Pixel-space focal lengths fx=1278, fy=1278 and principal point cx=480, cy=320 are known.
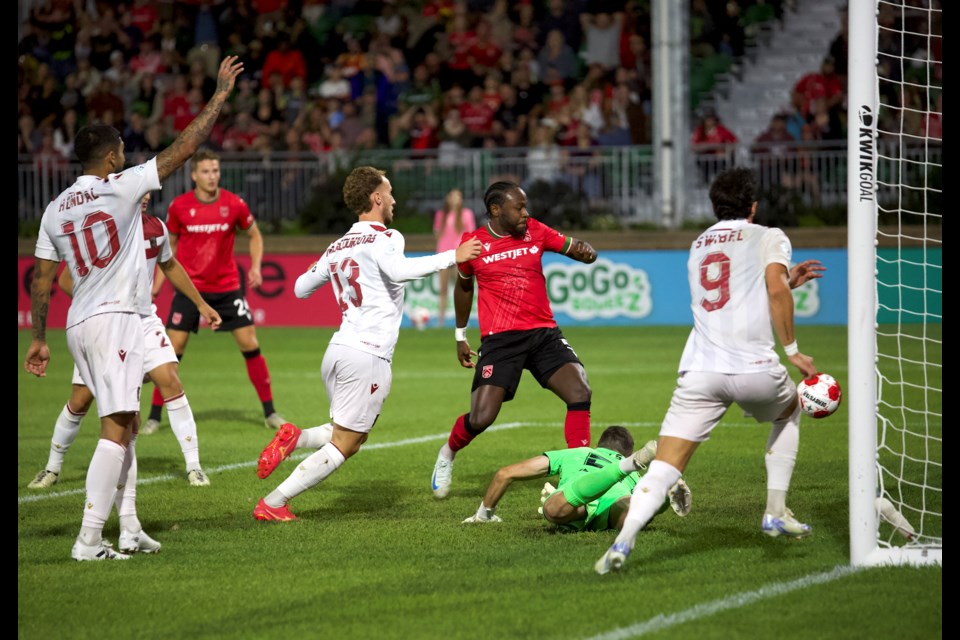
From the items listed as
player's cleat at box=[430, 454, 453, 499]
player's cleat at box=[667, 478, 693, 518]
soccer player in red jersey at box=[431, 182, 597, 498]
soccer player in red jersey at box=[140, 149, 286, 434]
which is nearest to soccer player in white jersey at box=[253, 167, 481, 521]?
soccer player in red jersey at box=[431, 182, 597, 498]

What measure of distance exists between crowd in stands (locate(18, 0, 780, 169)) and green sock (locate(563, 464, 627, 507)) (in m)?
15.8

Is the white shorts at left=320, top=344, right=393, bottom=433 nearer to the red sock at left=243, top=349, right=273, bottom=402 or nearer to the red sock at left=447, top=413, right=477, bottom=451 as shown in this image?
the red sock at left=447, top=413, right=477, bottom=451

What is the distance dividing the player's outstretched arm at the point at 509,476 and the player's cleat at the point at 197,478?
2.38 metres

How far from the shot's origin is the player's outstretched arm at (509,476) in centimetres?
721

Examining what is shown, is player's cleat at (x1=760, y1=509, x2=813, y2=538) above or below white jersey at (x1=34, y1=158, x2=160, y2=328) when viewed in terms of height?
below

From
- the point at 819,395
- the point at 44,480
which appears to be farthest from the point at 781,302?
the point at 44,480

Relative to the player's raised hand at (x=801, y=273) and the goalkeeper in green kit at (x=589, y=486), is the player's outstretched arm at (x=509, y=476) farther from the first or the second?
the player's raised hand at (x=801, y=273)

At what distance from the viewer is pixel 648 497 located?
602 centimetres

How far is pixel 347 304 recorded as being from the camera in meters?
7.57

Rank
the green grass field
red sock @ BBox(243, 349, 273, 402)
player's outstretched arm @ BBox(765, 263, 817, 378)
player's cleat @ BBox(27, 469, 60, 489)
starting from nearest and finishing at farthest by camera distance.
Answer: the green grass field
player's outstretched arm @ BBox(765, 263, 817, 378)
player's cleat @ BBox(27, 469, 60, 489)
red sock @ BBox(243, 349, 273, 402)

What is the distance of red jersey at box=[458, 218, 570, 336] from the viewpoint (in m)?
8.16

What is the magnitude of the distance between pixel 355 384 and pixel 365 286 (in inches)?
22.8

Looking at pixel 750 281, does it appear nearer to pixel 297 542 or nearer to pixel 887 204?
pixel 297 542

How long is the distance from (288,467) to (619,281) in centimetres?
1242
